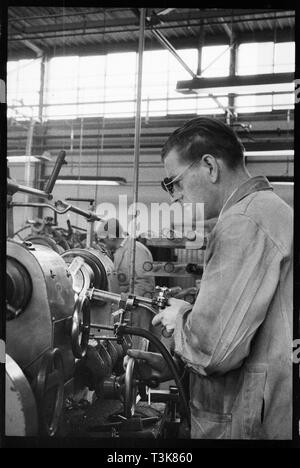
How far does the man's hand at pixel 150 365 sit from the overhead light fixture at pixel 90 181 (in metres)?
0.51

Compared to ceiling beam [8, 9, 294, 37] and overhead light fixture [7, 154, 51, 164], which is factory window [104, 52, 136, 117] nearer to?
ceiling beam [8, 9, 294, 37]

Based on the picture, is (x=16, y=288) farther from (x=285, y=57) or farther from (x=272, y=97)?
(x=272, y=97)

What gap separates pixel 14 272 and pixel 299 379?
739mm

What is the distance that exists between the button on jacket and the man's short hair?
0.09 metres

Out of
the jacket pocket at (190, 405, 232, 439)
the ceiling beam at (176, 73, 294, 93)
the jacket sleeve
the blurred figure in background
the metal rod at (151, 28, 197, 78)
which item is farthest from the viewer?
the ceiling beam at (176, 73, 294, 93)

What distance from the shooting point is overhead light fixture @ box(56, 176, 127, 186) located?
4.50 feet

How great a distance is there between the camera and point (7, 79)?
3.56ft

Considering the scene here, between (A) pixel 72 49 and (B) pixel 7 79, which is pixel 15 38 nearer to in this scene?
(B) pixel 7 79

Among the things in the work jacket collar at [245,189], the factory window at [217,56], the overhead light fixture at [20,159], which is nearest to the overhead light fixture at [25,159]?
the overhead light fixture at [20,159]

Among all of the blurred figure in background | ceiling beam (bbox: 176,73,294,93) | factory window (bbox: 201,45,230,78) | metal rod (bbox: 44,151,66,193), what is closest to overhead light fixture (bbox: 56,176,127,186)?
metal rod (bbox: 44,151,66,193)

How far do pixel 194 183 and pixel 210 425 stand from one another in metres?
0.60
